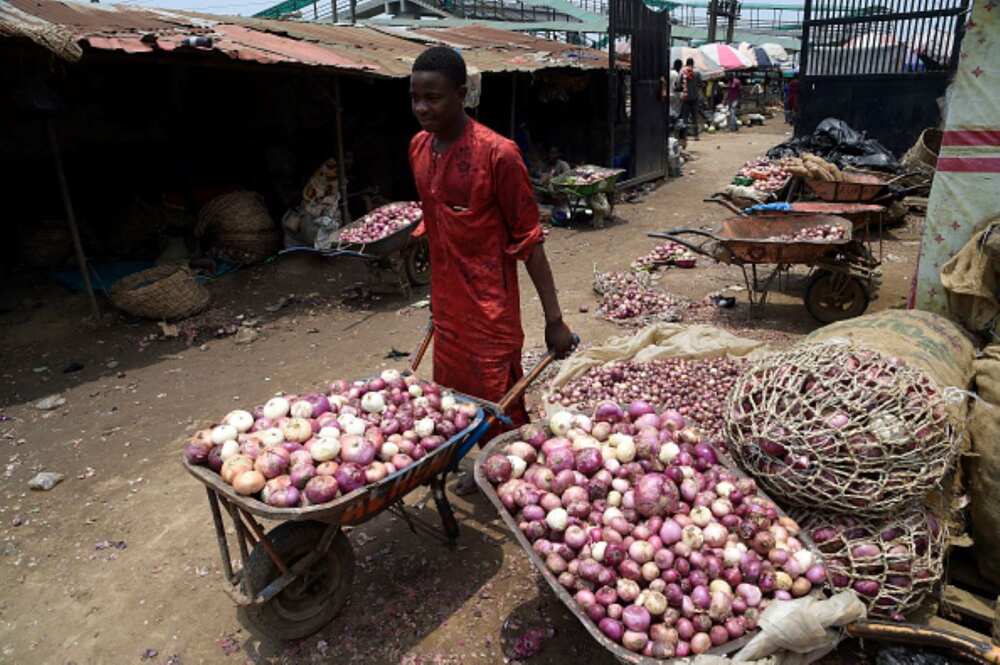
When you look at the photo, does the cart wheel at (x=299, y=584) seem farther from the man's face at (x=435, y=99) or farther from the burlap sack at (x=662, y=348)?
the burlap sack at (x=662, y=348)

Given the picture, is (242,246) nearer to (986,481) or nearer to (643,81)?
(986,481)

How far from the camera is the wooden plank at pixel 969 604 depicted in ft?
9.20

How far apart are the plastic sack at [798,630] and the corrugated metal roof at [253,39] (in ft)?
22.2

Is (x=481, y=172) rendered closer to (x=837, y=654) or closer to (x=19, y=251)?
(x=837, y=654)

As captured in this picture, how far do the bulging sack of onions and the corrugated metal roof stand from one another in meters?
6.84

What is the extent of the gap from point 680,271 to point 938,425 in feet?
19.5

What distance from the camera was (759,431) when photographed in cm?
270

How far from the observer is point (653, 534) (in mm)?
2393

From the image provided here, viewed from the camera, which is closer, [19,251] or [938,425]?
[938,425]

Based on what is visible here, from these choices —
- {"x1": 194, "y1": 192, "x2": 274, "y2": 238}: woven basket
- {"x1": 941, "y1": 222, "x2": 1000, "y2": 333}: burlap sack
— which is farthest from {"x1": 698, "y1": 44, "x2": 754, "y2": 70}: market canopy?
{"x1": 941, "y1": 222, "x2": 1000, "y2": 333}: burlap sack

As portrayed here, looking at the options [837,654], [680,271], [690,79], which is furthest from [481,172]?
[690,79]

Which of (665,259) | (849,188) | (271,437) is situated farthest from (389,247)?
(849,188)

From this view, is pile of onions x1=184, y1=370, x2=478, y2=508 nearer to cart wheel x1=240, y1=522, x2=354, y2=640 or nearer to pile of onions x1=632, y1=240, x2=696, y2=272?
cart wheel x1=240, y1=522, x2=354, y2=640

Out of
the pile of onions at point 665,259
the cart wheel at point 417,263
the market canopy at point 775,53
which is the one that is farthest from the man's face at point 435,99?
the market canopy at point 775,53
